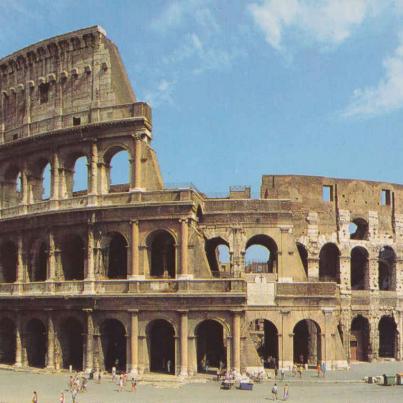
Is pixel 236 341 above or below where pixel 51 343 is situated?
above

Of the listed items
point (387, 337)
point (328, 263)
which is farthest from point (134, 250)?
point (387, 337)

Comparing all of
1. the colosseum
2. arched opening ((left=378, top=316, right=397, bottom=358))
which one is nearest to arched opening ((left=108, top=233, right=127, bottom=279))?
the colosseum

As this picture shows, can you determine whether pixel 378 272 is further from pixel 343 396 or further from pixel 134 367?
pixel 134 367

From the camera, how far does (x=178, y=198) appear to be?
3192cm

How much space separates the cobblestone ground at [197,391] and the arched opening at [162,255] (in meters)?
5.81

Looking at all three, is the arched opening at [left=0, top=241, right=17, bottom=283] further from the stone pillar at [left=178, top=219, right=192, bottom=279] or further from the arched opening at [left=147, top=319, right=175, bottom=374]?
the stone pillar at [left=178, top=219, right=192, bottom=279]

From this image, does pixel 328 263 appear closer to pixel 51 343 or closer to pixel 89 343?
pixel 89 343

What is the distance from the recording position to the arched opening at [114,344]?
1297 inches

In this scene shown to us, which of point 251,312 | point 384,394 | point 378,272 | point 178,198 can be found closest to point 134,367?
point 251,312

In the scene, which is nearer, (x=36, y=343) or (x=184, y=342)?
(x=184, y=342)

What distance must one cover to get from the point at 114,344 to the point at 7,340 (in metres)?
7.28

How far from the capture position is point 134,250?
1267 inches

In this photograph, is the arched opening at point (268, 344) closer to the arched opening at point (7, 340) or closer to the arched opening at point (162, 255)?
the arched opening at point (162, 255)

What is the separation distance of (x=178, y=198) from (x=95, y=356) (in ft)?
30.5
